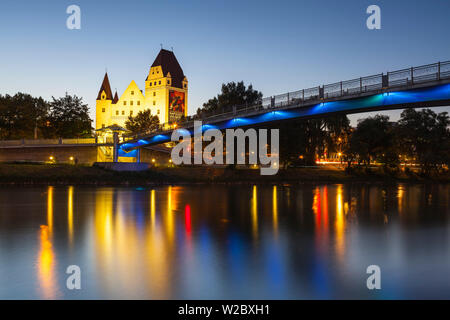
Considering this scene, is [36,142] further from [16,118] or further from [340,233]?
[340,233]

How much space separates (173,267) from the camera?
396 inches

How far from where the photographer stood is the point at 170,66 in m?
163

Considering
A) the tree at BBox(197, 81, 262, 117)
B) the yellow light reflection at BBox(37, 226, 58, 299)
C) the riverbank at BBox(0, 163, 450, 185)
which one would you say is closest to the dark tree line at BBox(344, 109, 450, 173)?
the riverbank at BBox(0, 163, 450, 185)

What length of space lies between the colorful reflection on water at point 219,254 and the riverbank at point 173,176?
25.5m

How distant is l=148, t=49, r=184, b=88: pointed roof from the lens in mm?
160600

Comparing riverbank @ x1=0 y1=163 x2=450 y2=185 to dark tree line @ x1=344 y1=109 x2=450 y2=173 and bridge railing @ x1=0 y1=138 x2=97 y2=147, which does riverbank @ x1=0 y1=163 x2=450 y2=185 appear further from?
bridge railing @ x1=0 y1=138 x2=97 y2=147

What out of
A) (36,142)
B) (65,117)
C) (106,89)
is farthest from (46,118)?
(106,89)

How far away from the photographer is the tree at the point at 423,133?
65.6m

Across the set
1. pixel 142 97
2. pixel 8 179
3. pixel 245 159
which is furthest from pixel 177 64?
pixel 8 179

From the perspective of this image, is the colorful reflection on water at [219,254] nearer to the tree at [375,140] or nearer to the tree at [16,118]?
the tree at [375,140]
